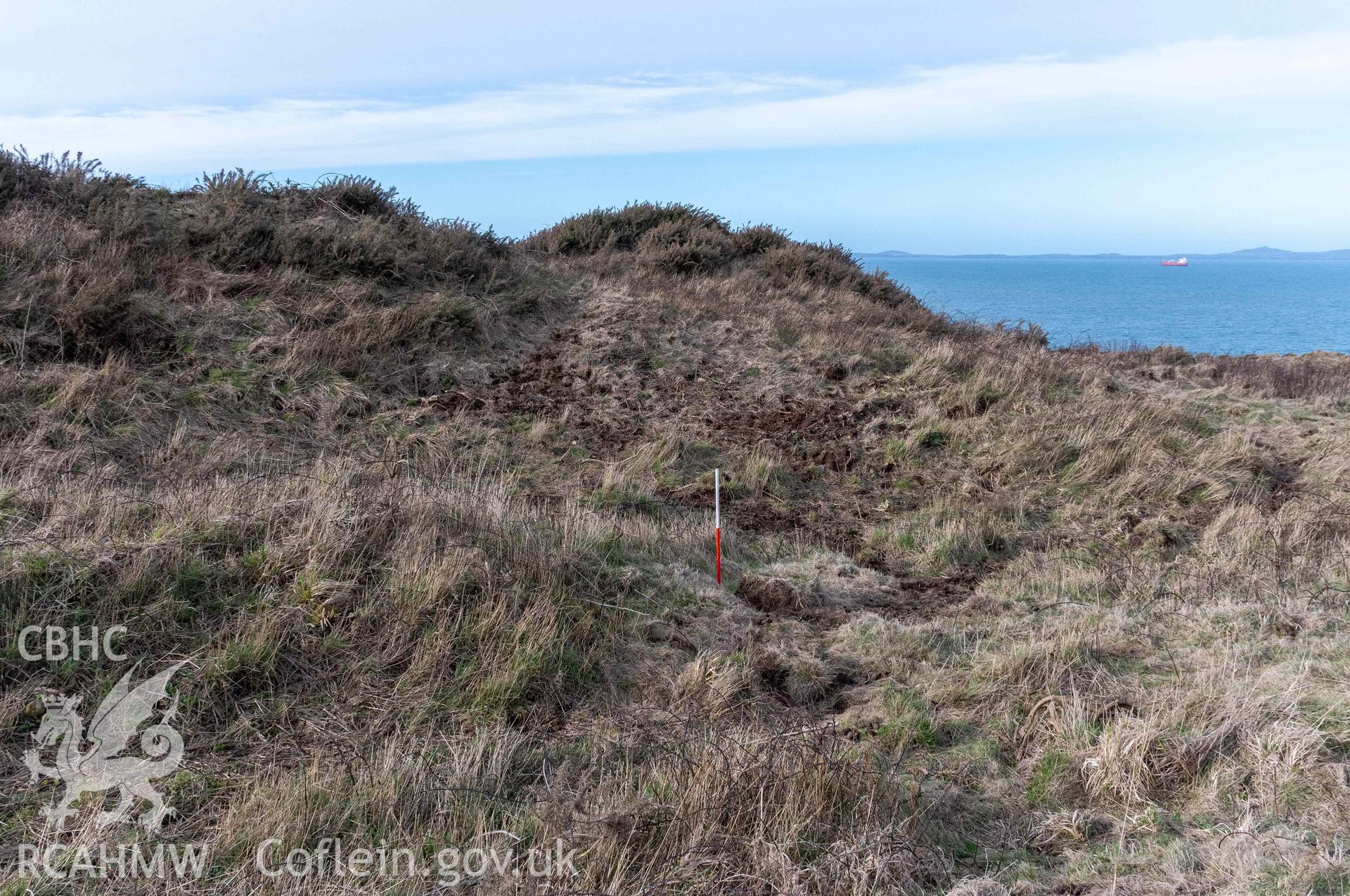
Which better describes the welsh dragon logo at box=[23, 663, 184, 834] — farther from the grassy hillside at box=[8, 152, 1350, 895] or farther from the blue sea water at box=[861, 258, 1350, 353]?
the blue sea water at box=[861, 258, 1350, 353]

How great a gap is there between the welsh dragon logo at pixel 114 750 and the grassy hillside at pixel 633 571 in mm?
87

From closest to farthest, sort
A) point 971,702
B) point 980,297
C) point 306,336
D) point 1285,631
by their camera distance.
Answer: point 971,702 < point 1285,631 < point 306,336 < point 980,297

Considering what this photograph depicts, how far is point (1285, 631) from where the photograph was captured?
5191 millimetres

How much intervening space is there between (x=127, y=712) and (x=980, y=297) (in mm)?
75702

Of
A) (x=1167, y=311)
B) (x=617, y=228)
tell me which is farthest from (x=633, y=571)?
(x=1167, y=311)

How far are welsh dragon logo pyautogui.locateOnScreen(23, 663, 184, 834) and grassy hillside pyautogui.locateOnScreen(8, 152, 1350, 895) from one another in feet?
0.29

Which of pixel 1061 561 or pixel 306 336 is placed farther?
pixel 306 336

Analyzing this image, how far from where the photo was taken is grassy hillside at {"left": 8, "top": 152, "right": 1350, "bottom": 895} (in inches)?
128

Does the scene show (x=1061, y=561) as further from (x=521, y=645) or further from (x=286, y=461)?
(x=286, y=461)

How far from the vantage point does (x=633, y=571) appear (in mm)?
5977

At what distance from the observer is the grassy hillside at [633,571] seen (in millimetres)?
3258

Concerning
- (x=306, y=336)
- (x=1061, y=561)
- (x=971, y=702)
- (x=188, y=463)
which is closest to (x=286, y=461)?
(x=188, y=463)

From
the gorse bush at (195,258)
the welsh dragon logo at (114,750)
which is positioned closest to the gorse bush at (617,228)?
the gorse bush at (195,258)

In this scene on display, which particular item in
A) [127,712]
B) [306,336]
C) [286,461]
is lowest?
[127,712]
